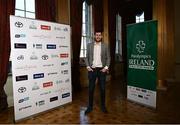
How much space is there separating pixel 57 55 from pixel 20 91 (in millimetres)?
1110

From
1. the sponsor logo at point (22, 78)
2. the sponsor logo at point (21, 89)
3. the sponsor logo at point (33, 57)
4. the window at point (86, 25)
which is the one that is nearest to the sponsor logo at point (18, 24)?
the sponsor logo at point (33, 57)

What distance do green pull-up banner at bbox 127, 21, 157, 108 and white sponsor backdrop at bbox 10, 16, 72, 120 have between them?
57.1 inches

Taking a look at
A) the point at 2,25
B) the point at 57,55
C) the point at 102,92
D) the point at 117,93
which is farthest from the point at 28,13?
the point at 117,93

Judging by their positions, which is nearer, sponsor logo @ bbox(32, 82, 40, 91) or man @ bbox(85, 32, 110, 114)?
sponsor logo @ bbox(32, 82, 40, 91)

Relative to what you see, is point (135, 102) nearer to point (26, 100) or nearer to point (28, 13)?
point (26, 100)

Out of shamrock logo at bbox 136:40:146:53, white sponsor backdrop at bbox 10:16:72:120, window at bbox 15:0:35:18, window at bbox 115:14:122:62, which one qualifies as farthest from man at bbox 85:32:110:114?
window at bbox 115:14:122:62

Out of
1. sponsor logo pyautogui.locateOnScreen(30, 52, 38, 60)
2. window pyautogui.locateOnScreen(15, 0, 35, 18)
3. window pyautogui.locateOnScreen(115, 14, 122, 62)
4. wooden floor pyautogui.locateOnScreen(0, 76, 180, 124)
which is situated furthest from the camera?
window pyautogui.locateOnScreen(115, 14, 122, 62)

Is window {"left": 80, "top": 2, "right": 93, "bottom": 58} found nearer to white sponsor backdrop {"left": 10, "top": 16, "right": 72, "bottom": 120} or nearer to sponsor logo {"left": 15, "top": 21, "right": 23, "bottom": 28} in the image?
white sponsor backdrop {"left": 10, "top": 16, "right": 72, "bottom": 120}

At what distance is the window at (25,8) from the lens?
505cm

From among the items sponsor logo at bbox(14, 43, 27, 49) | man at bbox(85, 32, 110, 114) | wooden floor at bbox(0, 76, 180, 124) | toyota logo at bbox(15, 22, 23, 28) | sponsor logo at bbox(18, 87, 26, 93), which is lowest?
wooden floor at bbox(0, 76, 180, 124)

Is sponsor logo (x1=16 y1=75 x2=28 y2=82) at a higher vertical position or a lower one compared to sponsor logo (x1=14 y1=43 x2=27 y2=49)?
lower

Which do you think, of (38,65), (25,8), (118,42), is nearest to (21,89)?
(38,65)

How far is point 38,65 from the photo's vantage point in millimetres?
4059

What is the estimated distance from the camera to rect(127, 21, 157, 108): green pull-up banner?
14.1 feet
